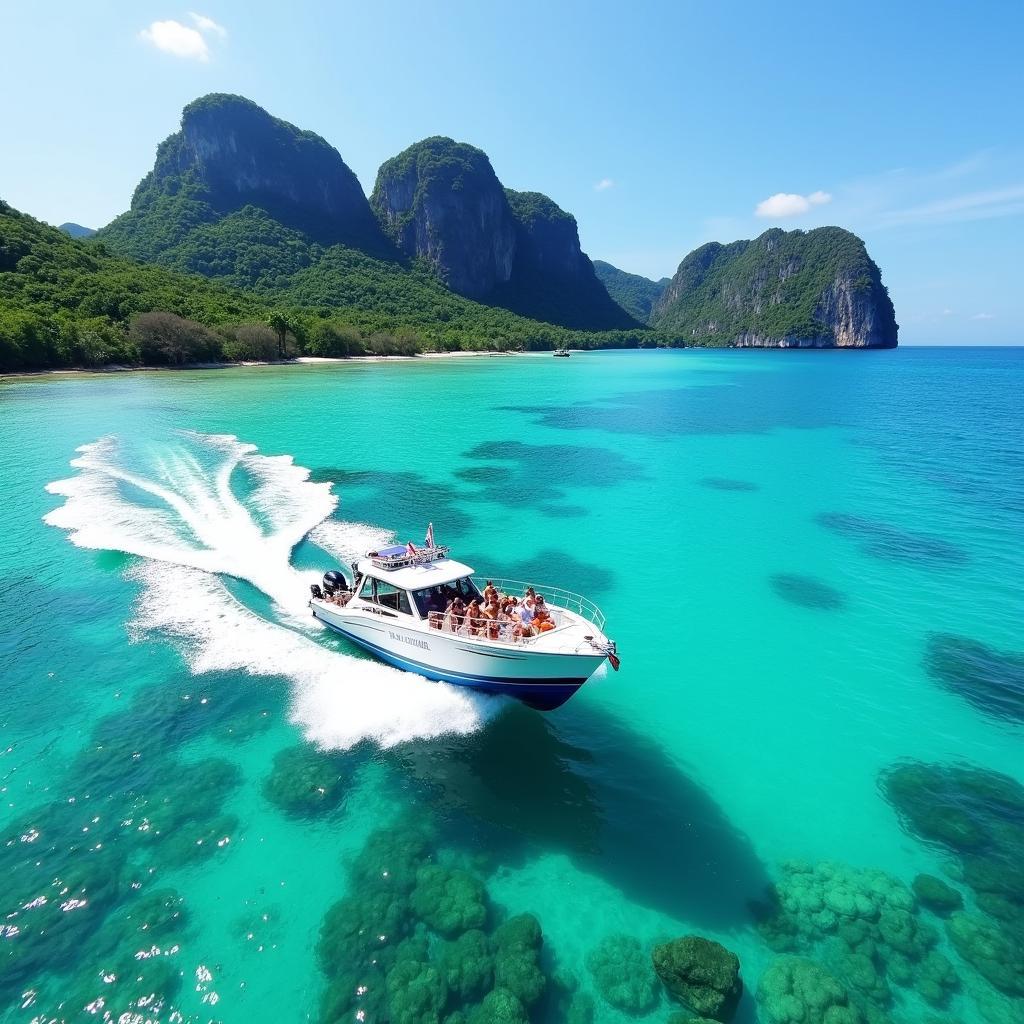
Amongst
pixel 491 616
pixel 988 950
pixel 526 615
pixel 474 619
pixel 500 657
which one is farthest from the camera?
pixel 526 615

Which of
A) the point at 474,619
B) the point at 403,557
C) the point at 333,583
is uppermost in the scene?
the point at 403,557

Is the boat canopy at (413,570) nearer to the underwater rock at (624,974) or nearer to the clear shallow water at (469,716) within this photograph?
the clear shallow water at (469,716)

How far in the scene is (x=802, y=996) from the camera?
8.73 metres

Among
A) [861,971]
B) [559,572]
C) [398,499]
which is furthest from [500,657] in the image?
[398,499]

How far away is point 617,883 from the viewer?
1055cm

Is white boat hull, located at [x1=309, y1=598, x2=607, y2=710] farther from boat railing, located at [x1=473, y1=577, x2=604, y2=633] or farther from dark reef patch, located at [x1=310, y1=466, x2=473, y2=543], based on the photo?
dark reef patch, located at [x1=310, y1=466, x2=473, y2=543]

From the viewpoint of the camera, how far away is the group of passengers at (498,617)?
13594 mm

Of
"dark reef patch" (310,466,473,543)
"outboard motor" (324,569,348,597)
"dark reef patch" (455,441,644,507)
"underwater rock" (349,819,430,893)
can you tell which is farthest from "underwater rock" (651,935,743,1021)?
"dark reef patch" (455,441,644,507)

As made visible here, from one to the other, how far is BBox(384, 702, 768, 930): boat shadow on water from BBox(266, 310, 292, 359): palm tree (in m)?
106

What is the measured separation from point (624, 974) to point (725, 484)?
1247 inches

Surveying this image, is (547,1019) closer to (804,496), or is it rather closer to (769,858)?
(769,858)

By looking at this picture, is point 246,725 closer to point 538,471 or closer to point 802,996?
point 802,996

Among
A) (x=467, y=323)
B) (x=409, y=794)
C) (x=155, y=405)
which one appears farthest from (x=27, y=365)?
(x=467, y=323)

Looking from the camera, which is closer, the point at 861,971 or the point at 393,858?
the point at 861,971
